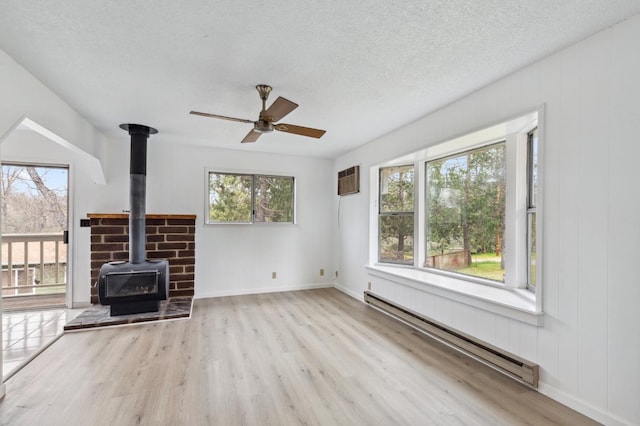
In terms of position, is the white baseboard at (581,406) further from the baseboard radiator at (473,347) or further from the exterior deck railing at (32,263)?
the exterior deck railing at (32,263)

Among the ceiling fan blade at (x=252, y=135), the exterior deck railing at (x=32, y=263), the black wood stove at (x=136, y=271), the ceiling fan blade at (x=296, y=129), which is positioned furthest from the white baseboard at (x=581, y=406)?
the exterior deck railing at (x=32, y=263)

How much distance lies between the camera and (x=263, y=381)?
232cm

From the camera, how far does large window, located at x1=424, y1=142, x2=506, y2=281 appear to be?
3012mm

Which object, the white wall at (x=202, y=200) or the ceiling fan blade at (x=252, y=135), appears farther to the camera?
the white wall at (x=202, y=200)

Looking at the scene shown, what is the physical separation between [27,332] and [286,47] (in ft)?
13.0

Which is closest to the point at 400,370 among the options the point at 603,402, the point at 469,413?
the point at 469,413

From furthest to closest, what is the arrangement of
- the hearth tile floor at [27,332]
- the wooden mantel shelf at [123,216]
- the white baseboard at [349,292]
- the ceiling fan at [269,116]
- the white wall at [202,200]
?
the white baseboard at [349,292] < the wooden mantel shelf at [123,216] < the white wall at [202,200] < the hearth tile floor at [27,332] < the ceiling fan at [269,116]

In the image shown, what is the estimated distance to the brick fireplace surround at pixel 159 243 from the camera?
4.14 m

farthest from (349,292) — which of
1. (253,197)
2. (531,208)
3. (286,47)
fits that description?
(286,47)

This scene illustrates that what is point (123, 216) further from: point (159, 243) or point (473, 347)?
point (473, 347)

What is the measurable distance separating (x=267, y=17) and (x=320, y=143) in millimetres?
2812

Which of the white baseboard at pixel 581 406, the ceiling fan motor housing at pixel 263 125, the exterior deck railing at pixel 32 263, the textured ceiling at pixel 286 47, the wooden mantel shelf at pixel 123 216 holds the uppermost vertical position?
the textured ceiling at pixel 286 47

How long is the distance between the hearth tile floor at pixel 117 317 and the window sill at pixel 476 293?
2738 millimetres

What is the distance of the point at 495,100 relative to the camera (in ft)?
8.29
